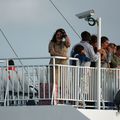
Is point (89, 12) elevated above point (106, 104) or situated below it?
above

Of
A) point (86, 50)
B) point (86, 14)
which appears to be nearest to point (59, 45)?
point (86, 50)

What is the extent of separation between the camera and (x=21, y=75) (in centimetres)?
2761

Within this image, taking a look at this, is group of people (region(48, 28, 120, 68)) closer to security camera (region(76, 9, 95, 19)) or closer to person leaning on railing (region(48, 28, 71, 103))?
person leaning on railing (region(48, 28, 71, 103))

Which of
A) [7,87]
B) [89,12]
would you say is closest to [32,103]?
[7,87]

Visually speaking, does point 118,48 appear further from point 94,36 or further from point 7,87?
point 7,87

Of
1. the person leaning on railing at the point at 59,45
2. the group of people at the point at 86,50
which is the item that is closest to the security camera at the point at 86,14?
the group of people at the point at 86,50

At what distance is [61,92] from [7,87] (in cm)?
136

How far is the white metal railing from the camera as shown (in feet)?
89.7

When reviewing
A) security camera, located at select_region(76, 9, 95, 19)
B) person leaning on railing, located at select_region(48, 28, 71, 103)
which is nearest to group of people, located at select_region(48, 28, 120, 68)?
person leaning on railing, located at select_region(48, 28, 71, 103)

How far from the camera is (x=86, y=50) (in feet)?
91.3

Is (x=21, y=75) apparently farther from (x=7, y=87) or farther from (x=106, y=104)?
(x=106, y=104)

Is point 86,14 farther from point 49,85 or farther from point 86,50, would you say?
point 49,85

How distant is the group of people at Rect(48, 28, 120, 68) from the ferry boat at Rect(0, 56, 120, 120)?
0.27 meters

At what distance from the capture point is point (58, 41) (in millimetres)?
27516
